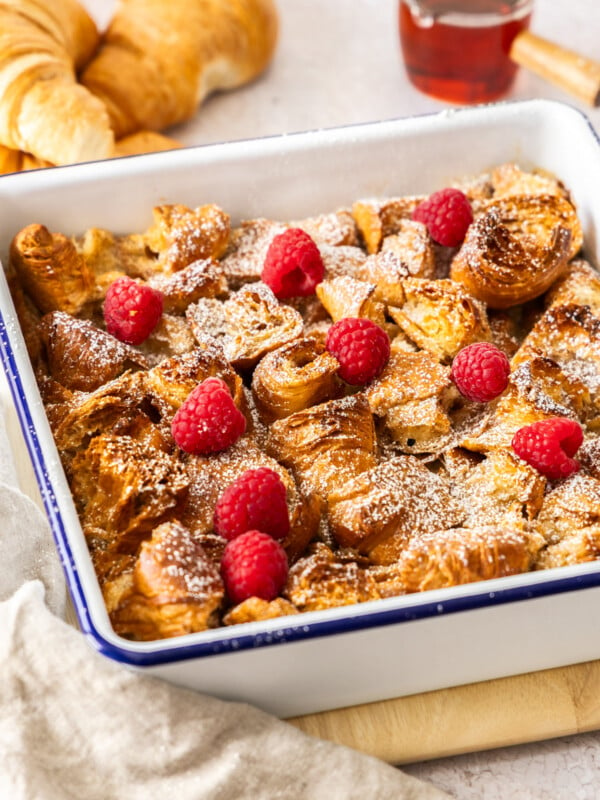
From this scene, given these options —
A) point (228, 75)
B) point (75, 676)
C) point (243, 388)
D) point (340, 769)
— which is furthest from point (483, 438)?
point (228, 75)

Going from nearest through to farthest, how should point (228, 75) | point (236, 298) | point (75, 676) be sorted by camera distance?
point (75, 676)
point (236, 298)
point (228, 75)

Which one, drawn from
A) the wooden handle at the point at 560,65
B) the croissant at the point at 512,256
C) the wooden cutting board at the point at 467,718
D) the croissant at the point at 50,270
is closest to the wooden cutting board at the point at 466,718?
the wooden cutting board at the point at 467,718

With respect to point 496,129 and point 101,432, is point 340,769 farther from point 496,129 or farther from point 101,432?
point 496,129

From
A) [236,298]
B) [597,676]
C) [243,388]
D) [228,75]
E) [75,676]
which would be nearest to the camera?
[75,676]

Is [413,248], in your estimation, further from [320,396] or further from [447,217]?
[320,396]

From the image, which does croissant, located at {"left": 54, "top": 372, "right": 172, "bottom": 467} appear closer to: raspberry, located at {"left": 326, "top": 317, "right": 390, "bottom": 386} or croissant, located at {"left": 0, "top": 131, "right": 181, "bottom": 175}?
raspberry, located at {"left": 326, "top": 317, "right": 390, "bottom": 386}

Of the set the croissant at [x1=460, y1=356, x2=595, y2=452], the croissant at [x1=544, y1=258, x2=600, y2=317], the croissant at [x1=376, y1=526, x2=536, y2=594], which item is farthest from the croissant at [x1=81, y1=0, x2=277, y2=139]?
the croissant at [x1=376, y1=526, x2=536, y2=594]

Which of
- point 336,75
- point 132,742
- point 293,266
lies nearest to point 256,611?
point 132,742
